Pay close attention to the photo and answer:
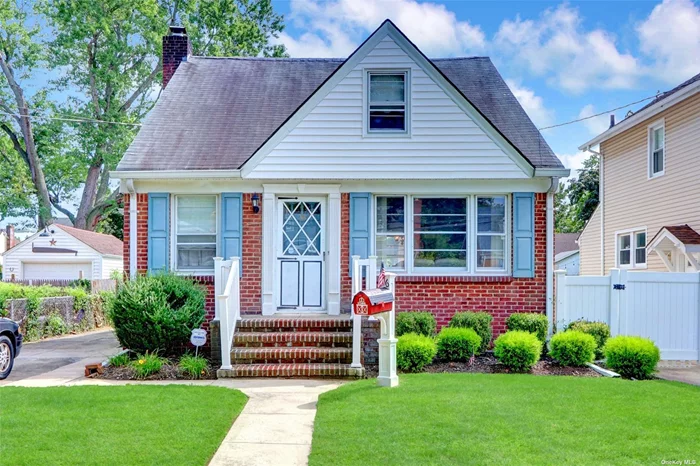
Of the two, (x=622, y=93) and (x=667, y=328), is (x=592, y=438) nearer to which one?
(x=667, y=328)

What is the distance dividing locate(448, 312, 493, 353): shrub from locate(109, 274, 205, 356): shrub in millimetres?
4285

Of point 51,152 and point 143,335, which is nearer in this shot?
point 143,335

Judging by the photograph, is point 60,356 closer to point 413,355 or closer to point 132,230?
point 132,230

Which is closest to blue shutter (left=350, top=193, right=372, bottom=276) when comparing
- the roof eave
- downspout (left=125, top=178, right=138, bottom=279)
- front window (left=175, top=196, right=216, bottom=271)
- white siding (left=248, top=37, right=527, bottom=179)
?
white siding (left=248, top=37, right=527, bottom=179)

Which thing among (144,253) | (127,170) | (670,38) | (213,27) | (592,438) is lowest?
(592,438)

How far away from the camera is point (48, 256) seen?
25.7 metres

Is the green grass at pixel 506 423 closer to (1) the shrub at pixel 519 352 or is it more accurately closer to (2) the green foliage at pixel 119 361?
(1) the shrub at pixel 519 352

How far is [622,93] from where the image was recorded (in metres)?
17.4

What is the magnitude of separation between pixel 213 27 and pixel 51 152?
10025mm

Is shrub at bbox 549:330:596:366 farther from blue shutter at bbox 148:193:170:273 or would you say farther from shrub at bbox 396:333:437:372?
blue shutter at bbox 148:193:170:273

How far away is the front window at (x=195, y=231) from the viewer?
35.3 ft

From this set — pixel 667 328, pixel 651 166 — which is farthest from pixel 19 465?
pixel 651 166

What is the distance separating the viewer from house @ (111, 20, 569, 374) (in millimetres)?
10320

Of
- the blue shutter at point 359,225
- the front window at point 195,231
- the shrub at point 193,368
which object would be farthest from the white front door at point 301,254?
the shrub at point 193,368
